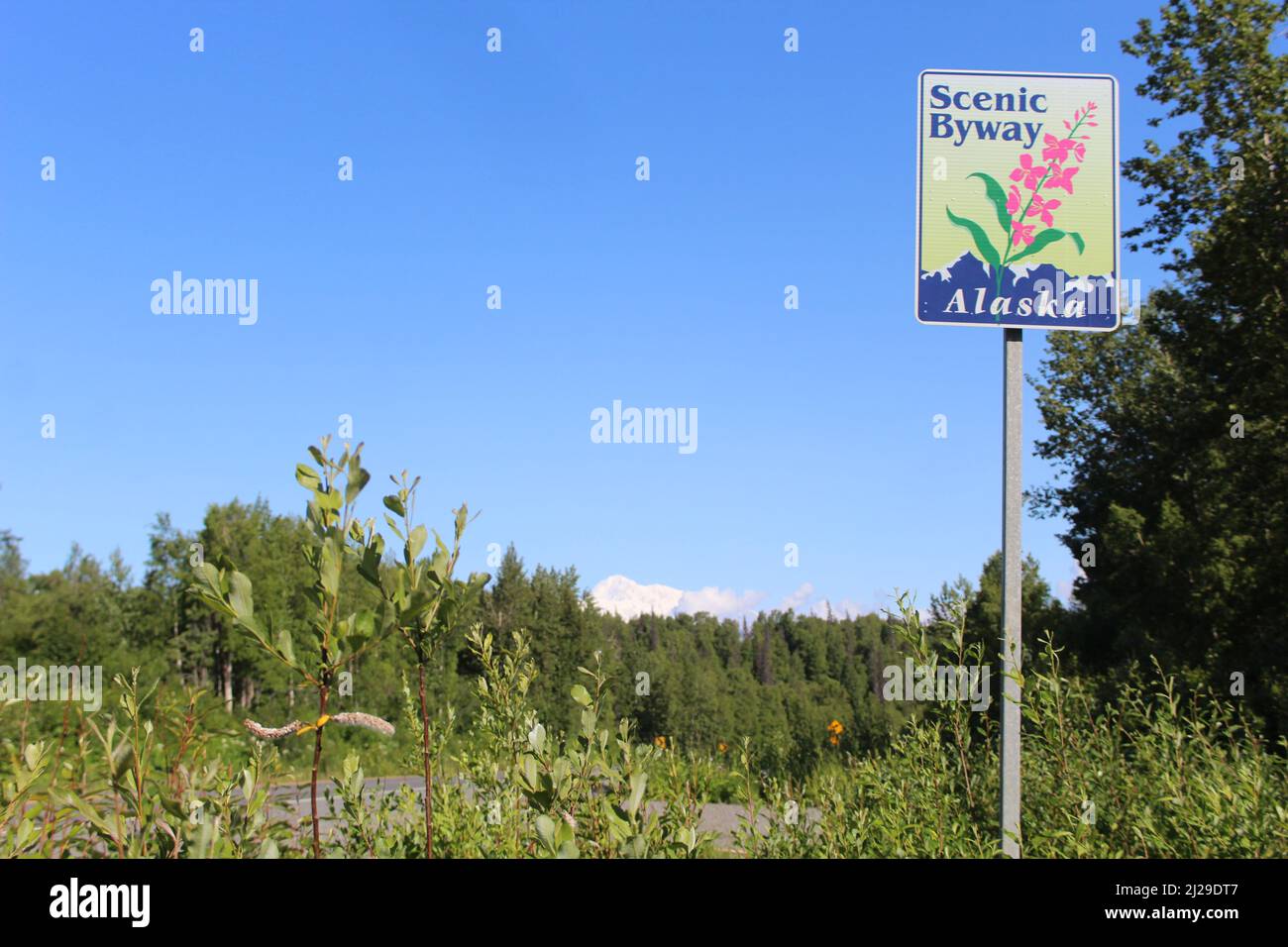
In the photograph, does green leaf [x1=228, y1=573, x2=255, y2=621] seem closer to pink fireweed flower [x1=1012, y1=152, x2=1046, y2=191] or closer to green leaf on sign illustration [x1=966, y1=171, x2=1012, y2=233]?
green leaf on sign illustration [x1=966, y1=171, x2=1012, y2=233]

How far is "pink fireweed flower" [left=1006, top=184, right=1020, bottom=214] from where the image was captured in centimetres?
527

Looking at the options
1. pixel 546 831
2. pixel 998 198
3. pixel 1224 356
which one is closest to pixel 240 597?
pixel 546 831

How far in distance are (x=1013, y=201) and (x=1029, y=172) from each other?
19 centimetres

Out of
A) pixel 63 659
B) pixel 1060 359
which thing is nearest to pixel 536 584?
pixel 63 659

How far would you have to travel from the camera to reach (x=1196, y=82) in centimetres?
1702

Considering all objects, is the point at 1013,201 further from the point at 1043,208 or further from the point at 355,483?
the point at 355,483

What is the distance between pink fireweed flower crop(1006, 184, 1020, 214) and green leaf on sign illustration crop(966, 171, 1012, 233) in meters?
0.02

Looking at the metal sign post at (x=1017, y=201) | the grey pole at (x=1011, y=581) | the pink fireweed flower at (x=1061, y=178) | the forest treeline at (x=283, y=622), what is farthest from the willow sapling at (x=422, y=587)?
the forest treeline at (x=283, y=622)

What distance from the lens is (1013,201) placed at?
208 inches

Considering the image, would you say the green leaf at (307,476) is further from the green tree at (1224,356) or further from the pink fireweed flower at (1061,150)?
the green tree at (1224,356)

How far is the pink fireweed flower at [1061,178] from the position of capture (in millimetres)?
5297

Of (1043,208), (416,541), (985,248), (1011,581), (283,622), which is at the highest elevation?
(1043,208)

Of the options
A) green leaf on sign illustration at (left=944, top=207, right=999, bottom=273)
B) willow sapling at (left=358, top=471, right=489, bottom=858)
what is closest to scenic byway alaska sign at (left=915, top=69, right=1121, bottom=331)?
green leaf on sign illustration at (left=944, top=207, right=999, bottom=273)

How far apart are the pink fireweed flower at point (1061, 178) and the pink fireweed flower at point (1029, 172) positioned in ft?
0.19
